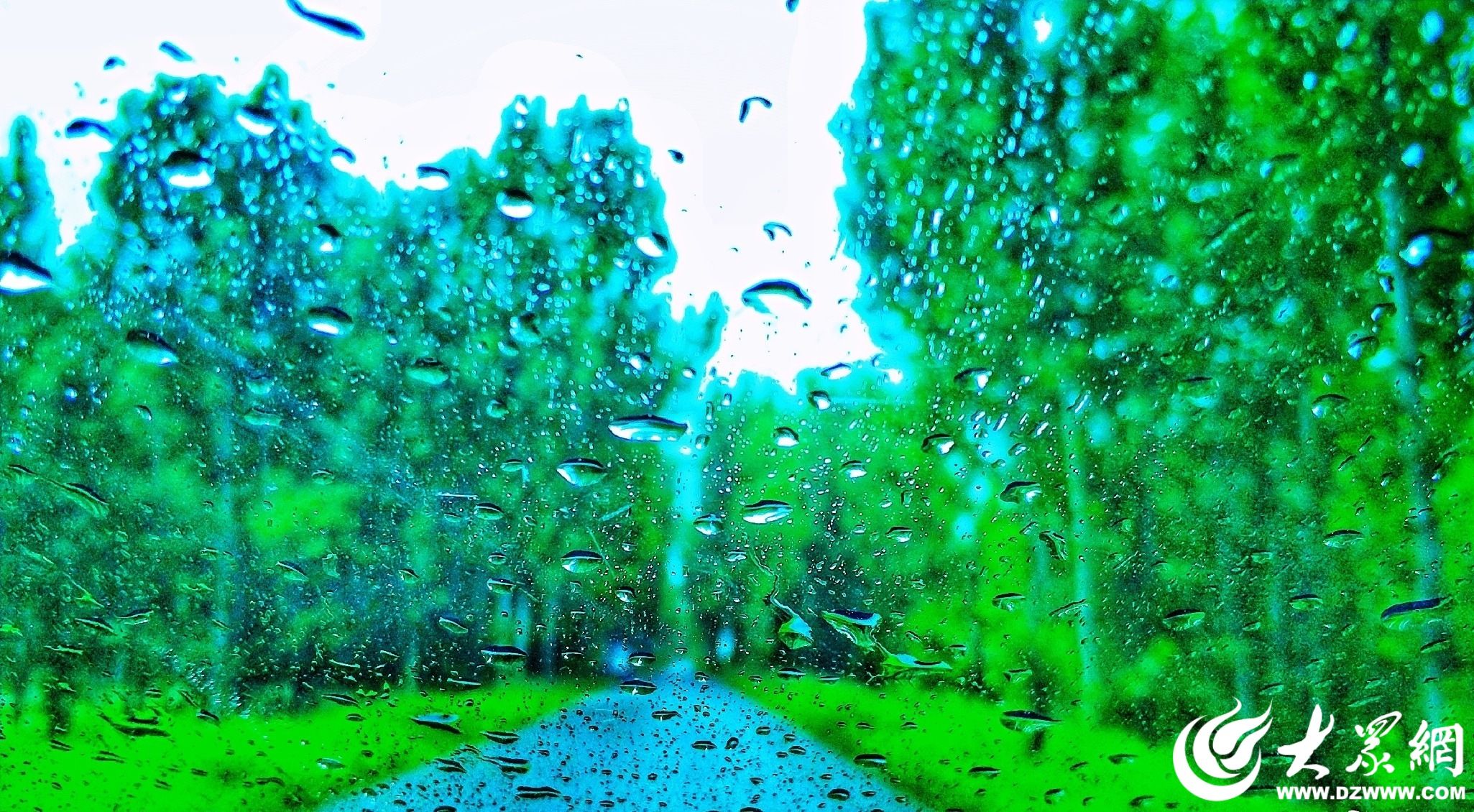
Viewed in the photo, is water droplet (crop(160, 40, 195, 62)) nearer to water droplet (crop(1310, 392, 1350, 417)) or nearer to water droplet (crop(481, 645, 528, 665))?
water droplet (crop(481, 645, 528, 665))

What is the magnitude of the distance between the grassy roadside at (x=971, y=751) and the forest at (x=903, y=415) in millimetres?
31

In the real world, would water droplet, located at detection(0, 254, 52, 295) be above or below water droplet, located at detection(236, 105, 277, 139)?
below

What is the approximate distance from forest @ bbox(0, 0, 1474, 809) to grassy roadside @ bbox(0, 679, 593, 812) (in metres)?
0.04

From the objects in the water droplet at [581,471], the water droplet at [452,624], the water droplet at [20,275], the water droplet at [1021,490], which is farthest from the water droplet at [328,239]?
the water droplet at [1021,490]

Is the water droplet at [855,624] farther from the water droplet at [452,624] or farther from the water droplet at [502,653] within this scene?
the water droplet at [452,624]

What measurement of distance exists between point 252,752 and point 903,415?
1619 mm

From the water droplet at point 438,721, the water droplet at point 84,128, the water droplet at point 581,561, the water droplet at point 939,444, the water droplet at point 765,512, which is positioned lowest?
the water droplet at point 438,721

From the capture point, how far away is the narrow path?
1.90 meters

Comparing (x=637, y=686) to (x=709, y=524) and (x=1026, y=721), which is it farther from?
(x=1026, y=721)

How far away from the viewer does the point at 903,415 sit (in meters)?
1.91

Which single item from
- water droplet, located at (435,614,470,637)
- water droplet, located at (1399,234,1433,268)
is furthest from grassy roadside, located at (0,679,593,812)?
water droplet, located at (1399,234,1433,268)

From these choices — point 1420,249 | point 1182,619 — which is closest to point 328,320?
point 1182,619

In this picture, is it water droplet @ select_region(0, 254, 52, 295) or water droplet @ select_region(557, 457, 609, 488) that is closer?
water droplet @ select_region(0, 254, 52, 295)

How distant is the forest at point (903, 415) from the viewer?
1.85 metres
